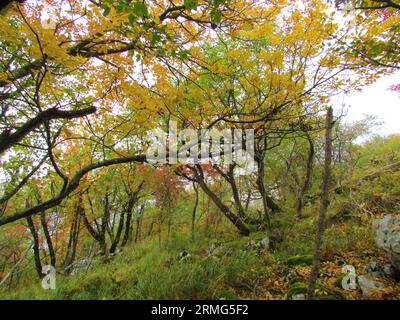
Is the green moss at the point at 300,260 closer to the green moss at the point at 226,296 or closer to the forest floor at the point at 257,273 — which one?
the forest floor at the point at 257,273

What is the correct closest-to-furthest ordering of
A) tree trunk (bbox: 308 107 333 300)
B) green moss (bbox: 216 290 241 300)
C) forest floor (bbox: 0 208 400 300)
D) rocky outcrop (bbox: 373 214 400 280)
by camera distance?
tree trunk (bbox: 308 107 333 300) < rocky outcrop (bbox: 373 214 400 280) < green moss (bbox: 216 290 241 300) < forest floor (bbox: 0 208 400 300)

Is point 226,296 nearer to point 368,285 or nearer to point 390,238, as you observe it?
point 368,285

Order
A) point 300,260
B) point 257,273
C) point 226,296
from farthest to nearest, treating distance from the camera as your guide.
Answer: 1. point 300,260
2. point 257,273
3. point 226,296

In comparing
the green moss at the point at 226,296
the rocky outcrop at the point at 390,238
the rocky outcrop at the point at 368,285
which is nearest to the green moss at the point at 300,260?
the rocky outcrop at the point at 368,285

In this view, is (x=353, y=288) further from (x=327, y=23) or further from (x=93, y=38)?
(x=93, y=38)

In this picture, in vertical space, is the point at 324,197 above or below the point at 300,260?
above

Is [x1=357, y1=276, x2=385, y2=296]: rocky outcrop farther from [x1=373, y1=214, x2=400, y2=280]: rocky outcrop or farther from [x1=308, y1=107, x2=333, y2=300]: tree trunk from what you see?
[x1=308, y1=107, x2=333, y2=300]: tree trunk

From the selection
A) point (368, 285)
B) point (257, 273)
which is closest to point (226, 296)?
point (257, 273)

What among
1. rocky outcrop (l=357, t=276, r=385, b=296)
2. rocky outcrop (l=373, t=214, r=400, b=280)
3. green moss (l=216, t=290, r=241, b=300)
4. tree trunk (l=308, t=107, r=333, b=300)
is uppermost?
tree trunk (l=308, t=107, r=333, b=300)

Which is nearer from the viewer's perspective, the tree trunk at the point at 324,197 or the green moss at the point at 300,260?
the tree trunk at the point at 324,197

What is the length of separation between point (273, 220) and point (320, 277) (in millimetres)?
3059

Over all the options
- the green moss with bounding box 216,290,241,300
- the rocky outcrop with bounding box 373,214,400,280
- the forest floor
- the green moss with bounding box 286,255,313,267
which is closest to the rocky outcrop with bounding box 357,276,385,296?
the forest floor

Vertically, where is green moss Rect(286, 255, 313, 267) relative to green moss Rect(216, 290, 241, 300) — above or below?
above
